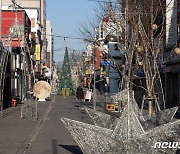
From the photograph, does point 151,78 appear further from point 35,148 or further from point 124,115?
point 124,115

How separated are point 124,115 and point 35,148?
458 cm

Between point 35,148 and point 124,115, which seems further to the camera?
point 35,148

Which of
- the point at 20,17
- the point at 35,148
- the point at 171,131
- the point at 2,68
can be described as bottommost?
the point at 35,148

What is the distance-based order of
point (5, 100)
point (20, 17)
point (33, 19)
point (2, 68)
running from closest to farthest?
point (2, 68) < point (5, 100) < point (20, 17) < point (33, 19)

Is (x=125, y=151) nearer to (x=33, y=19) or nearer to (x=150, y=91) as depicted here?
(x=150, y=91)

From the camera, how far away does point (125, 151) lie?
945 centimetres

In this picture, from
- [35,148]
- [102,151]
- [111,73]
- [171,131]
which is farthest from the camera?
[111,73]

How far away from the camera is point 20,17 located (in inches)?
2034

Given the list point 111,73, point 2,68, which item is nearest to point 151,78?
point 2,68

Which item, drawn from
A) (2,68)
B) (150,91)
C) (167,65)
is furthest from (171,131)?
(167,65)

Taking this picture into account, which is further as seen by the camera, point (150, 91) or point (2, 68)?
point (2, 68)

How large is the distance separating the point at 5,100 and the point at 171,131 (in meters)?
30.4

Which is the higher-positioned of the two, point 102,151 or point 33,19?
point 33,19

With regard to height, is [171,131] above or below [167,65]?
below
